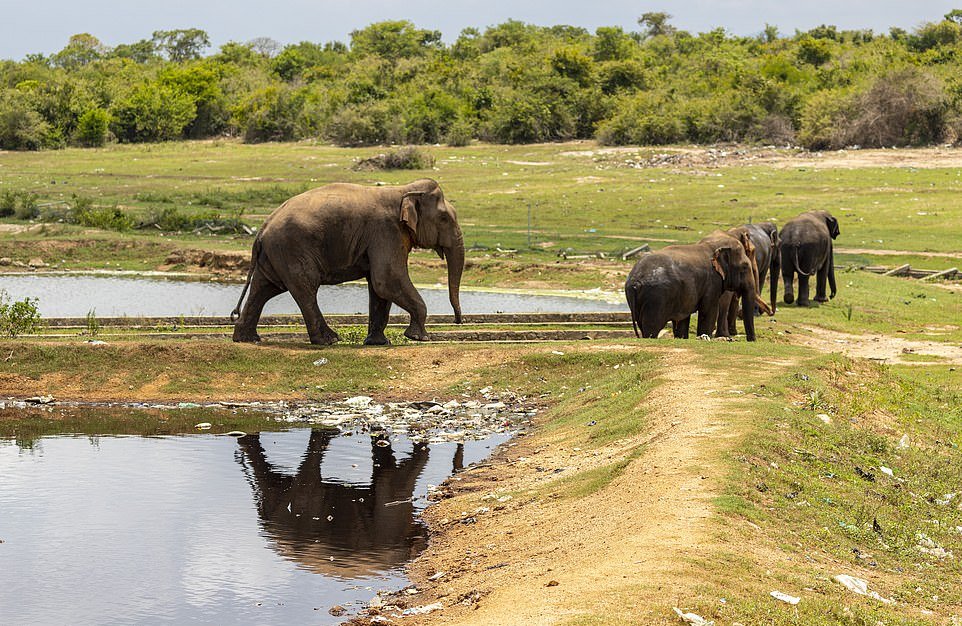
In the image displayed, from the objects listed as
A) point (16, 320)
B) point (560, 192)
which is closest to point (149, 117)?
point (560, 192)

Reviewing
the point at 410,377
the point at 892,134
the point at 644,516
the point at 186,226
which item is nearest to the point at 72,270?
the point at 186,226

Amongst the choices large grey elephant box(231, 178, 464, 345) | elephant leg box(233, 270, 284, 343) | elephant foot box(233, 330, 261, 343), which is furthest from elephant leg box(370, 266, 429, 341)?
elephant foot box(233, 330, 261, 343)

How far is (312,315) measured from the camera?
21.7m

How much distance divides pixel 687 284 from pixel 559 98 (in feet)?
171

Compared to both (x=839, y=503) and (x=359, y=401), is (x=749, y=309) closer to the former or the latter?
(x=359, y=401)

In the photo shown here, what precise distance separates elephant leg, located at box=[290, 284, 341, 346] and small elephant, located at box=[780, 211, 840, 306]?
1223 centimetres

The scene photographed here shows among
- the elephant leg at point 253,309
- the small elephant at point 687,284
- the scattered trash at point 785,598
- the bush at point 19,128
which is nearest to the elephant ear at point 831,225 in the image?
the small elephant at point 687,284

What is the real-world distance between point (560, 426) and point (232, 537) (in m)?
5.35

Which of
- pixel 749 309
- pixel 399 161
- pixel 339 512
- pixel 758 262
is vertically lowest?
pixel 339 512

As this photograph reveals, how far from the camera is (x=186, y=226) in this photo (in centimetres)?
4241

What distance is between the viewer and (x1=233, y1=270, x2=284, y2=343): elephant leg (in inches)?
865

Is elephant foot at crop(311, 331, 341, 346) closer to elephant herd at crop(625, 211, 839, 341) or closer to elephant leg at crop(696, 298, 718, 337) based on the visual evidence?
elephant herd at crop(625, 211, 839, 341)

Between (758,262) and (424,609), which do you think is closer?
(424,609)

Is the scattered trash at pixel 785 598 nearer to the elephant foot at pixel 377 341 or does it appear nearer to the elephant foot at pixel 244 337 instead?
the elephant foot at pixel 377 341
